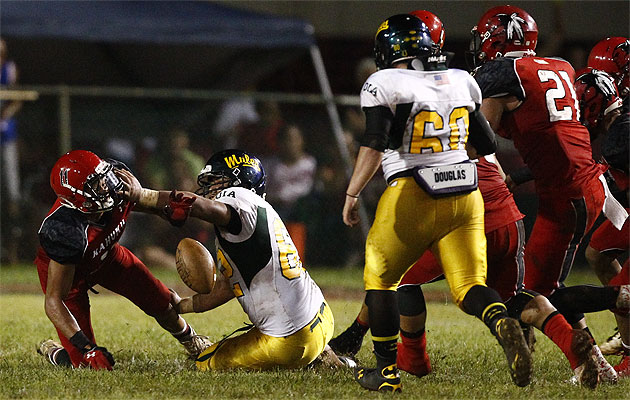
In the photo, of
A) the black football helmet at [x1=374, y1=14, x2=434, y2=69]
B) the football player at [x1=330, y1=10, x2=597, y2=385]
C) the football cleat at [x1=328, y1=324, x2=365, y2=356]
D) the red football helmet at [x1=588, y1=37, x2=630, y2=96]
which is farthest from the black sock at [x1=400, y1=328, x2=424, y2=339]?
the red football helmet at [x1=588, y1=37, x2=630, y2=96]

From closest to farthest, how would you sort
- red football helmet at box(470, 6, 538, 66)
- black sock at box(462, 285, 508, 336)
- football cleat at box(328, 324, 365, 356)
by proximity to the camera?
black sock at box(462, 285, 508, 336) < red football helmet at box(470, 6, 538, 66) < football cleat at box(328, 324, 365, 356)

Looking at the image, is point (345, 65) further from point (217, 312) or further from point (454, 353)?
point (454, 353)

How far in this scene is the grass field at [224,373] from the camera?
5.11 metres

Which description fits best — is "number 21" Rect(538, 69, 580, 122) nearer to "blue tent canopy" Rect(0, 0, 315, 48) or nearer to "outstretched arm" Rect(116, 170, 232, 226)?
"outstretched arm" Rect(116, 170, 232, 226)

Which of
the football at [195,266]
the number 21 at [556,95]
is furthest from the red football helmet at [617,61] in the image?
the football at [195,266]

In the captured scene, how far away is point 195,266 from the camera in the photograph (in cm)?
557

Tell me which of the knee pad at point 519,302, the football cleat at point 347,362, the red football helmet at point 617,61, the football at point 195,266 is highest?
the red football helmet at point 617,61

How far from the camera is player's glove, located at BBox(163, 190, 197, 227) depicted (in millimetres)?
5074

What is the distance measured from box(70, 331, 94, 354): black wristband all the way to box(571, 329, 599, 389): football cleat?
8.94ft

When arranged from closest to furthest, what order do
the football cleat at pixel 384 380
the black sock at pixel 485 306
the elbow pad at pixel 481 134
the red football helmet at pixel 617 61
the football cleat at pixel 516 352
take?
the football cleat at pixel 516 352 → the black sock at pixel 485 306 → the football cleat at pixel 384 380 → the elbow pad at pixel 481 134 → the red football helmet at pixel 617 61

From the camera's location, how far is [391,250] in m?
5.11

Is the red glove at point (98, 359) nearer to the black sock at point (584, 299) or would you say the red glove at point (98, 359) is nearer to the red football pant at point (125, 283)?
the red football pant at point (125, 283)

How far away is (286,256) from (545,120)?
178 centimetres

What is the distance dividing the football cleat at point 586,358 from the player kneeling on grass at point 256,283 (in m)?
1.50
